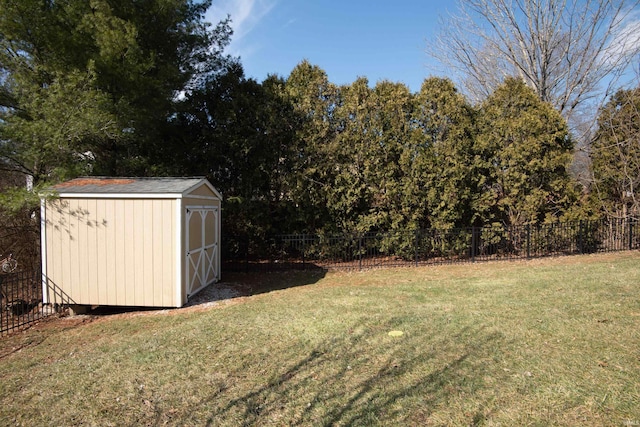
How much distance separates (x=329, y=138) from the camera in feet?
37.4

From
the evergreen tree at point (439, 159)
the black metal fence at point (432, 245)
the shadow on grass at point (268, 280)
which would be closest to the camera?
the shadow on grass at point (268, 280)

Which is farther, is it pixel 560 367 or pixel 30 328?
pixel 30 328

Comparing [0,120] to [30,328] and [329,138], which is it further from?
[329,138]

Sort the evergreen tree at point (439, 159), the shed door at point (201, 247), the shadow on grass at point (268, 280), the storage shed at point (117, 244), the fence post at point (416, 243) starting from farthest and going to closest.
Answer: the evergreen tree at point (439, 159) < the fence post at point (416, 243) < the shadow on grass at point (268, 280) < the shed door at point (201, 247) < the storage shed at point (117, 244)

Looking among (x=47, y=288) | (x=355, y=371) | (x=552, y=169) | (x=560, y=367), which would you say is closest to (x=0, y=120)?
(x=47, y=288)

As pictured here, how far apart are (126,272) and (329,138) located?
6.96 meters

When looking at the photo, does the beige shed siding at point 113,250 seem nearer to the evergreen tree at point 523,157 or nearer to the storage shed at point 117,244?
the storage shed at point 117,244

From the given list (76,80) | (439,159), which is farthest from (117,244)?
(439,159)

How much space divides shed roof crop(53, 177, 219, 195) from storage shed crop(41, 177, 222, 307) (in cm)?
2

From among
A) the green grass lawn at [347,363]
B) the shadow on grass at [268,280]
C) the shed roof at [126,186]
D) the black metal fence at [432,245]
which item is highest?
the shed roof at [126,186]

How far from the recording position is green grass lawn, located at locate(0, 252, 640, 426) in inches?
117

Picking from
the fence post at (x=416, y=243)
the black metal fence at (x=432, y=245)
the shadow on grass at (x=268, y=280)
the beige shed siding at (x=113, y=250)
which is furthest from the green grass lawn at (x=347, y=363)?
the black metal fence at (x=432, y=245)

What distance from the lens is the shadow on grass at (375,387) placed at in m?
2.90

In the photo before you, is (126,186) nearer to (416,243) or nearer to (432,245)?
(416,243)
